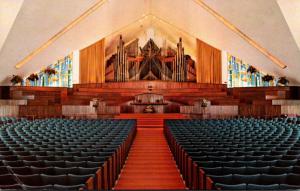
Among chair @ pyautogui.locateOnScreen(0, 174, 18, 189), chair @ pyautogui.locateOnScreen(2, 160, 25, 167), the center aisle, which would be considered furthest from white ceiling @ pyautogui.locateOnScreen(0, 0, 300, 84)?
chair @ pyautogui.locateOnScreen(0, 174, 18, 189)

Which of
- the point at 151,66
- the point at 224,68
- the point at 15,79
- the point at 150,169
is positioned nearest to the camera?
the point at 150,169

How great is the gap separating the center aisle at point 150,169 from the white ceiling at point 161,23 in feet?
16.8

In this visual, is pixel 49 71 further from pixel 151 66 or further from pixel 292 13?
pixel 292 13

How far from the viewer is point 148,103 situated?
15.0 metres

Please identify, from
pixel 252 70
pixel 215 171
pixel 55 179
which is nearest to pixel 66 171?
pixel 55 179

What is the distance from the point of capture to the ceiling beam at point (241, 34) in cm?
1307

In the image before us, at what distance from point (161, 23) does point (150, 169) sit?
14.4 m

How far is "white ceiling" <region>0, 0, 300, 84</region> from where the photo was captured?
1095cm

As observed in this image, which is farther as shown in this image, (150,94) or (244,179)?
(150,94)

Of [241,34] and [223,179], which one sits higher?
[241,34]

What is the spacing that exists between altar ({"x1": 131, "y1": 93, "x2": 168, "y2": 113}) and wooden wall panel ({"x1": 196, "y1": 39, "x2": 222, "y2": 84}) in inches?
133

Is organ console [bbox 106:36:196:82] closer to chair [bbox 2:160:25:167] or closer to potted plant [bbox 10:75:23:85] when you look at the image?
potted plant [bbox 10:75:23:85]

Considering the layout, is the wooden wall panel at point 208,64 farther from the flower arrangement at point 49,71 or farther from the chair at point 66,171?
the chair at point 66,171

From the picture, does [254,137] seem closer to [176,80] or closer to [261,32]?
[261,32]
